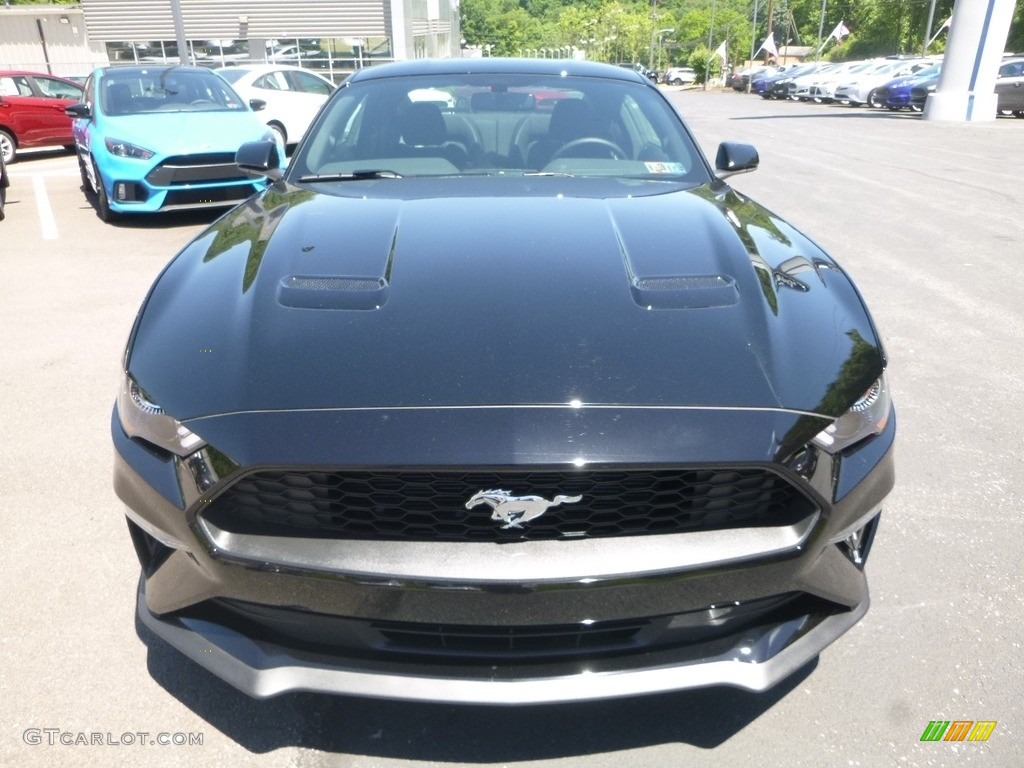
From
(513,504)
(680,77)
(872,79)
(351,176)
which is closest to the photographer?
(513,504)

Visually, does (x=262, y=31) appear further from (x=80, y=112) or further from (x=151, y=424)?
(x=151, y=424)

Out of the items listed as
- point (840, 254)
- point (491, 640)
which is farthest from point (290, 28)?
point (491, 640)

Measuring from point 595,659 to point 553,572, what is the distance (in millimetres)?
247

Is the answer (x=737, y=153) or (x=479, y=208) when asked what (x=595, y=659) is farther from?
(x=737, y=153)

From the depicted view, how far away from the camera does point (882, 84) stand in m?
30.1

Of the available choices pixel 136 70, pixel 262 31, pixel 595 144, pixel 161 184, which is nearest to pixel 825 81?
pixel 262 31

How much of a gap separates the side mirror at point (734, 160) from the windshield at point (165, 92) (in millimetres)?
7190

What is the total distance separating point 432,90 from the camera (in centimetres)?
358

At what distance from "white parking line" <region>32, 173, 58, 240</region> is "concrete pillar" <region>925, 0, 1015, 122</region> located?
20.5 meters

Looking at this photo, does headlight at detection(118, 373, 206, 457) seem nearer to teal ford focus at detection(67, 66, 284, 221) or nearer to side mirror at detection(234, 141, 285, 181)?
side mirror at detection(234, 141, 285, 181)

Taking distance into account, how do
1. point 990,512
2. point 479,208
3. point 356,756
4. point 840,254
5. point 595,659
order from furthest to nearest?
point 840,254, point 990,512, point 479,208, point 356,756, point 595,659
